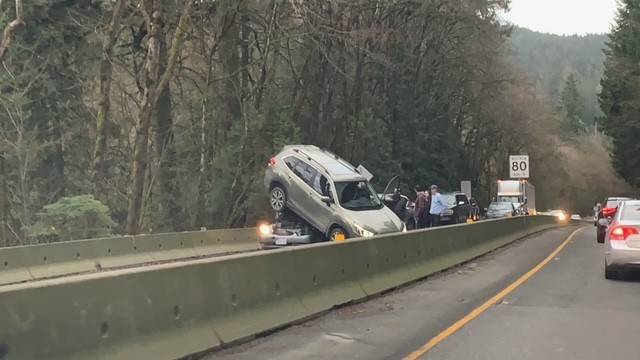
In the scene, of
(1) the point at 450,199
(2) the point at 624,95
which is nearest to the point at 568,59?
(2) the point at 624,95

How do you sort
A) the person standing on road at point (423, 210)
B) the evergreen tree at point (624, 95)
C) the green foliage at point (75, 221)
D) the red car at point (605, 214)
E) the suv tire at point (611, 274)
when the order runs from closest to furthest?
the suv tire at point (611, 274)
the green foliage at point (75, 221)
the person standing on road at point (423, 210)
the red car at point (605, 214)
the evergreen tree at point (624, 95)

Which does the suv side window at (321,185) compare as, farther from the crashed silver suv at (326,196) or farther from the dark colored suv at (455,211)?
the dark colored suv at (455,211)

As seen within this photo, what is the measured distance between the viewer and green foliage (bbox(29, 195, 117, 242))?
19234 millimetres

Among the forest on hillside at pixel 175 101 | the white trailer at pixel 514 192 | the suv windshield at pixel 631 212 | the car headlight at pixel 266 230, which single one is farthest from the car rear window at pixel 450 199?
the suv windshield at pixel 631 212

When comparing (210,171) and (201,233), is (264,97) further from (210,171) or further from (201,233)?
(201,233)

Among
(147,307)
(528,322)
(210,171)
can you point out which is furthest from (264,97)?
(147,307)

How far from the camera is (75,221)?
63.8ft

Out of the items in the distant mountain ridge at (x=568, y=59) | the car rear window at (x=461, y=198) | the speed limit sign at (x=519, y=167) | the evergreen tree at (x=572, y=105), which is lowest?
the car rear window at (x=461, y=198)

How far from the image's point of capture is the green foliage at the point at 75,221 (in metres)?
19.2

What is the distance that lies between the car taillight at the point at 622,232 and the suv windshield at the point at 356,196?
7206 mm

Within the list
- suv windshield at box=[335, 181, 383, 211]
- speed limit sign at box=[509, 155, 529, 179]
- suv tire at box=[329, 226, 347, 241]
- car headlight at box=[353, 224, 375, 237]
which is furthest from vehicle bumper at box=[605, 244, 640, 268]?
speed limit sign at box=[509, 155, 529, 179]

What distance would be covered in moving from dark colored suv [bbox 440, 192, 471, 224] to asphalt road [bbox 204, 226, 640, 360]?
18.3m

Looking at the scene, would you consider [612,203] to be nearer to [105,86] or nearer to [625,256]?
[625,256]

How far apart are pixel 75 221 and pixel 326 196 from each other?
7011 mm
